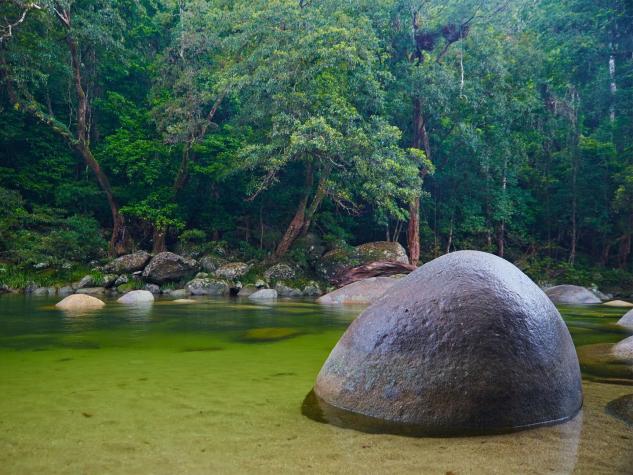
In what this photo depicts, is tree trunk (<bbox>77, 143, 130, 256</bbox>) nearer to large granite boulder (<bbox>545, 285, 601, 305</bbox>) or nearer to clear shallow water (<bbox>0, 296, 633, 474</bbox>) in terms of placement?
clear shallow water (<bbox>0, 296, 633, 474</bbox>)

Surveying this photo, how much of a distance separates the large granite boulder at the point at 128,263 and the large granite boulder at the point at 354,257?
19.9ft

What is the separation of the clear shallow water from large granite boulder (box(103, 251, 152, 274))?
38.3ft

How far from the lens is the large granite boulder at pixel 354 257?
1641 cm

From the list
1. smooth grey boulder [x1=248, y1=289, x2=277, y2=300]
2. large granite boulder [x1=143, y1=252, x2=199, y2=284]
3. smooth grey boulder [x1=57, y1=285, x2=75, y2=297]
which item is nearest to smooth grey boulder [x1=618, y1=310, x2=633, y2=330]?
smooth grey boulder [x1=248, y1=289, x2=277, y2=300]

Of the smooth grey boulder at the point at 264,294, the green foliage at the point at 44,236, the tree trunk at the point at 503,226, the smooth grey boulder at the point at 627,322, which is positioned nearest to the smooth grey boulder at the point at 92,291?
the green foliage at the point at 44,236

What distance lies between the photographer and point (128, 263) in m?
15.5

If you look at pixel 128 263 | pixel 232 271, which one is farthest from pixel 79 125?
pixel 232 271

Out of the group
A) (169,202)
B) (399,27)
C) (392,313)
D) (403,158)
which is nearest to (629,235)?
(403,158)

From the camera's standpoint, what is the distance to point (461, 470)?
5.56ft

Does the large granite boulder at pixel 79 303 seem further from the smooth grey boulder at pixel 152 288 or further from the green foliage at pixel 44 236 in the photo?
the green foliage at pixel 44 236

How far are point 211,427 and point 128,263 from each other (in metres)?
14.6

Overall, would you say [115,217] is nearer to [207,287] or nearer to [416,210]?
[207,287]

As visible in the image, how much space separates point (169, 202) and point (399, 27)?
10967mm

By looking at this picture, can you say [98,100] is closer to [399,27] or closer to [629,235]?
[399,27]
